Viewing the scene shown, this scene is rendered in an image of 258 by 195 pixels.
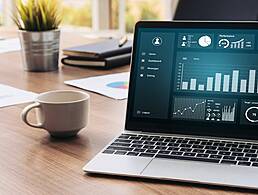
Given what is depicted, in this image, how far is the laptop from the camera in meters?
0.92

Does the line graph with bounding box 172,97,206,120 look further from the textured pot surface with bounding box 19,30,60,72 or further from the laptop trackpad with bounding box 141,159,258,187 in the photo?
the textured pot surface with bounding box 19,30,60,72

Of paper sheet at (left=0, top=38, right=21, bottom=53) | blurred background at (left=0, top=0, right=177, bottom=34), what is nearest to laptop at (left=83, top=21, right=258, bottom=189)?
paper sheet at (left=0, top=38, right=21, bottom=53)

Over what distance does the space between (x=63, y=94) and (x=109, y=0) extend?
7.70 feet

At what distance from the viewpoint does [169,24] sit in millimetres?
1036

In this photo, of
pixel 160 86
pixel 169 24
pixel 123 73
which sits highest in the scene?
pixel 169 24

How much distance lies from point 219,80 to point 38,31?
0.78 meters

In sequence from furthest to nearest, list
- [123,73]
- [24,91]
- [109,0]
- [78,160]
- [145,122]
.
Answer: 1. [109,0]
2. [123,73]
3. [24,91]
4. [145,122]
5. [78,160]

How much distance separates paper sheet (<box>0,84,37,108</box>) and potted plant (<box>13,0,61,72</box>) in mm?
196

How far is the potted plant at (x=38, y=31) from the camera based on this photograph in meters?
1.58

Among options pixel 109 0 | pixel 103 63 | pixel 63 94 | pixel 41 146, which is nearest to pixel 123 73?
pixel 103 63

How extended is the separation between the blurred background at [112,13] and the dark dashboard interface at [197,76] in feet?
6.98

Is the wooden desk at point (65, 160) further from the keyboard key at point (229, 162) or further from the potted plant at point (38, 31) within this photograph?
the potted plant at point (38, 31)

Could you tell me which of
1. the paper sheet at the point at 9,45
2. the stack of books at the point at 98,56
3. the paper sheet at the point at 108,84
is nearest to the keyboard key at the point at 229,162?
the paper sheet at the point at 108,84

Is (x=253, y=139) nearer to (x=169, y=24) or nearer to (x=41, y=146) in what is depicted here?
(x=169, y=24)
